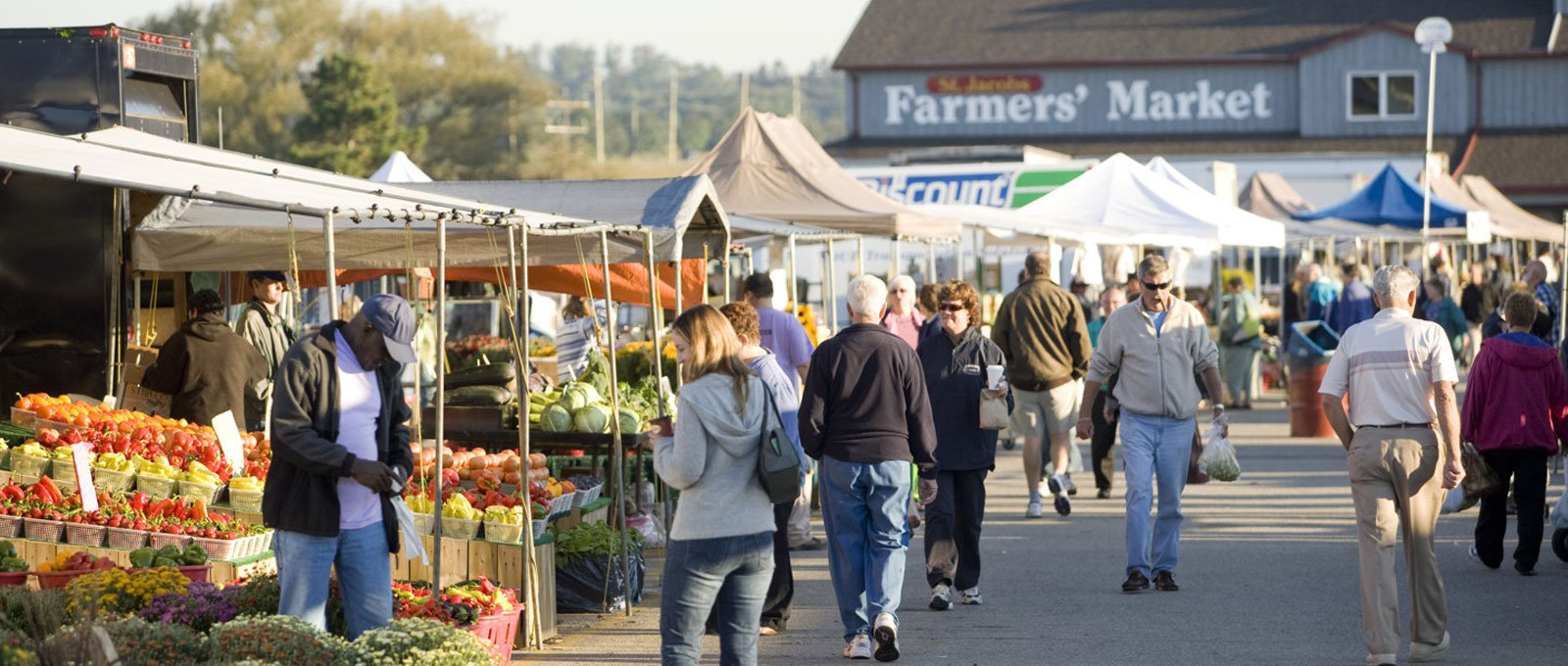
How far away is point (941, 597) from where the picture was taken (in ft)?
32.3

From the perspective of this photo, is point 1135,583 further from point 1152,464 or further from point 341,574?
point 341,574

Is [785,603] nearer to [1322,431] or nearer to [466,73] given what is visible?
[1322,431]

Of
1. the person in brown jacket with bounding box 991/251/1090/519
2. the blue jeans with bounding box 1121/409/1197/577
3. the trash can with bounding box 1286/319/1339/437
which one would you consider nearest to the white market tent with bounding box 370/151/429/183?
the person in brown jacket with bounding box 991/251/1090/519

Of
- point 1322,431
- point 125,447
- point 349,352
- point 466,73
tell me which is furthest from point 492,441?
point 466,73

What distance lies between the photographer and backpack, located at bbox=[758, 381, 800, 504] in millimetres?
6516

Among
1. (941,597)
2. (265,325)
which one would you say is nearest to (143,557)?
→ (265,325)

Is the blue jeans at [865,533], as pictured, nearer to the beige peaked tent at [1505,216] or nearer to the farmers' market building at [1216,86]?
the beige peaked tent at [1505,216]

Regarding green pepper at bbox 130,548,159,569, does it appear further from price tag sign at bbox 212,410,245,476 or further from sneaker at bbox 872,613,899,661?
sneaker at bbox 872,613,899,661

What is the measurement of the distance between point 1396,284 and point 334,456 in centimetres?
475

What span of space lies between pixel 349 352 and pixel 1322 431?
15.4 meters

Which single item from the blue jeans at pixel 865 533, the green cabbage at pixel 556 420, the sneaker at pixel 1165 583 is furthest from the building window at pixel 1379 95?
the blue jeans at pixel 865 533

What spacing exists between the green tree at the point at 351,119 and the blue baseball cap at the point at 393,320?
5252cm

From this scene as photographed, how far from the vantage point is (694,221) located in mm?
12234

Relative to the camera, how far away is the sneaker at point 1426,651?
8242 mm
